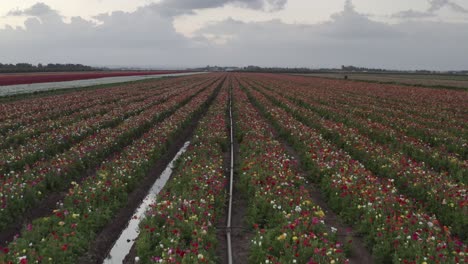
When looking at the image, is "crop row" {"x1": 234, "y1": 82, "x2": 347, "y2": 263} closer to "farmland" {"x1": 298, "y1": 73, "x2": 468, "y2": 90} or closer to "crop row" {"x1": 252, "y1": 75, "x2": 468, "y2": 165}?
"crop row" {"x1": 252, "y1": 75, "x2": 468, "y2": 165}

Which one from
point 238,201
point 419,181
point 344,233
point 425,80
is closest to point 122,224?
point 238,201

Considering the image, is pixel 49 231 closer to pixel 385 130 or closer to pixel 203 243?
pixel 203 243

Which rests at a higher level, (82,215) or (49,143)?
(49,143)

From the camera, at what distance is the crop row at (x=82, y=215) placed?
234 inches

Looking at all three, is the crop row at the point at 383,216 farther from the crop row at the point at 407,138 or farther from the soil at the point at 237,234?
the crop row at the point at 407,138

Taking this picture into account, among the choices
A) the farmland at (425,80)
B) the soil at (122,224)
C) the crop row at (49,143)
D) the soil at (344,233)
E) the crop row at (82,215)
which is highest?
the farmland at (425,80)

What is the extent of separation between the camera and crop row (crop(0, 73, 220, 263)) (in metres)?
5.95

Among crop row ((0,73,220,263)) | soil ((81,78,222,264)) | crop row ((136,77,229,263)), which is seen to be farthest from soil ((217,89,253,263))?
crop row ((0,73,220,263))

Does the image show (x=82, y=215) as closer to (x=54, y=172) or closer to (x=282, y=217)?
(x=54, y=172)

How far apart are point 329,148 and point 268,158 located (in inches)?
118

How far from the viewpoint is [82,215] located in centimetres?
759

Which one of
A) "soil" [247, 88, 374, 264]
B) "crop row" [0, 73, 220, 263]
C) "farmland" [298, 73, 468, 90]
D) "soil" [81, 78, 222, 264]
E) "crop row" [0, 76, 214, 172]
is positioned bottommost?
"soil" [81, 78, 222, 264]

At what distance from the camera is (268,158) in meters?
11.3

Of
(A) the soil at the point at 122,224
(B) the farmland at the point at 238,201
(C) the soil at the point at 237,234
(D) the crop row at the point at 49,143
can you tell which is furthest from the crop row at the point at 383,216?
(D) the crop row at the point at 49,143
